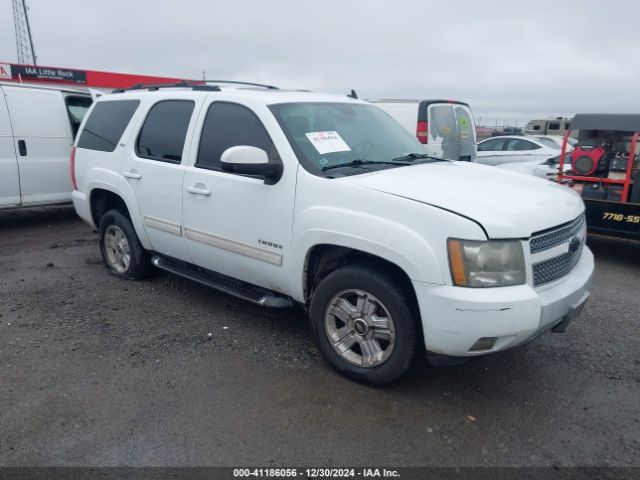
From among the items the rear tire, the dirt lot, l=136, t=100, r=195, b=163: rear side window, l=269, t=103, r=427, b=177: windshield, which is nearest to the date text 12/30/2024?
the dirt lot

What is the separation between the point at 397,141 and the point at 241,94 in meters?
1.35

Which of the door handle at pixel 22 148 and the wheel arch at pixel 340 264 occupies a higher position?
the door handle at pixel 22 148

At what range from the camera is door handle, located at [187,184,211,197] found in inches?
159

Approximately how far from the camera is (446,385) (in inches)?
135

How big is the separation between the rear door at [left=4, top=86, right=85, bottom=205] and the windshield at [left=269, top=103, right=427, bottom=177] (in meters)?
5.53

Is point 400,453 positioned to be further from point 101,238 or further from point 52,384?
point 101,238

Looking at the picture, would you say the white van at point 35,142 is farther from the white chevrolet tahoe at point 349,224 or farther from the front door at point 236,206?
the front door at point 236,206

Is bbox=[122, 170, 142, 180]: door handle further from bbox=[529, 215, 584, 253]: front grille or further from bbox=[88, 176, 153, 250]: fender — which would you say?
bbox=[529, 215, 584, 253]: front grille

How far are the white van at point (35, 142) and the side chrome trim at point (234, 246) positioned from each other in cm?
473

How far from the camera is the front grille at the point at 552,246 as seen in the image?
2962 mm

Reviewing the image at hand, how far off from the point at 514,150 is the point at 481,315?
421 inches

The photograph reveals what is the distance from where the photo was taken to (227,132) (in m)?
4.06

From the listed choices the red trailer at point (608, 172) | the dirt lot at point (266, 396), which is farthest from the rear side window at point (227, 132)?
the red trailer at point (608, 172)

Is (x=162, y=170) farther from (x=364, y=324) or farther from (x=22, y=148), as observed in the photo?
(x=22, y=148)
